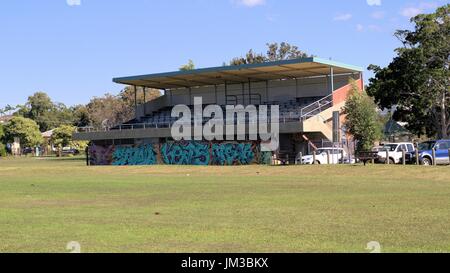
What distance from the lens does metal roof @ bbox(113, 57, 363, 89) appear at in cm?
5281

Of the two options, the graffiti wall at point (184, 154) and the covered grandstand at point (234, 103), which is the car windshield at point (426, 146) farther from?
the graffiti wall at point (184, 154)

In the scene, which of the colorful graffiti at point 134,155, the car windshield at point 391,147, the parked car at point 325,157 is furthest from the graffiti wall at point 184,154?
the car windshield at point 391,147

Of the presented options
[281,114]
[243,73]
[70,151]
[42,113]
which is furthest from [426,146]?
[42,113]

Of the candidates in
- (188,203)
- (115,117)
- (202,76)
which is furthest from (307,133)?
(115,117)

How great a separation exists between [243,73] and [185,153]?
9.53 metres

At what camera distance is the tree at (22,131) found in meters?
117

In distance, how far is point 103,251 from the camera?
9.73 meters

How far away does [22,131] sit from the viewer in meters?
117

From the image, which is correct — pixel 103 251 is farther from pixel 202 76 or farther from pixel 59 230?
pixel 202 76

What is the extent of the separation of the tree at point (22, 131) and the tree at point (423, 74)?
7846 cm
